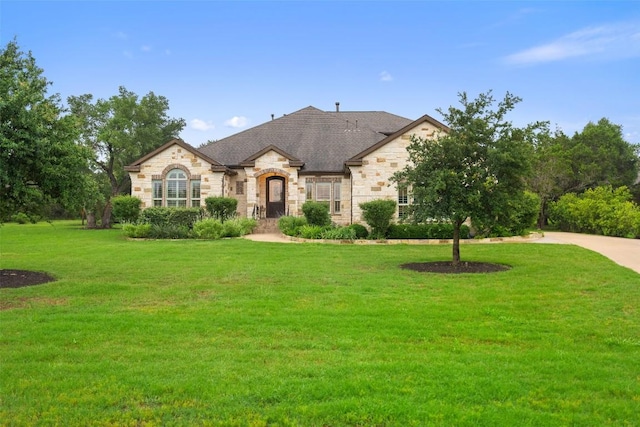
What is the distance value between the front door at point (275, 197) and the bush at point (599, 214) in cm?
1652

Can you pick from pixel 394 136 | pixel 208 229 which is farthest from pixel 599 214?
pixel 208 229

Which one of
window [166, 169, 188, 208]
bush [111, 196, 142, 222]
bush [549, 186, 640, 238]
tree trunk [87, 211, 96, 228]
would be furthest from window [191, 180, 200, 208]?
bush [549, 186, 640, 238]

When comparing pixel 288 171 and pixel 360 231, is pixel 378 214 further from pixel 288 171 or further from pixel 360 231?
pixel 288 171

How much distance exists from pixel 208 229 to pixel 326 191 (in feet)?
24.8

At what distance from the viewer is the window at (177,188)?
2809 centimetres

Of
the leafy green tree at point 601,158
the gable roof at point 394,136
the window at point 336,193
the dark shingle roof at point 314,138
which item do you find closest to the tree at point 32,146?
the gable roof at point 394,136

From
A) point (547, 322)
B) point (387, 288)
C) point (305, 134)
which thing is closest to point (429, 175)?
point (387, 288)

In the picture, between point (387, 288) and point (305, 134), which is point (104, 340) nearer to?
point (387, 288)

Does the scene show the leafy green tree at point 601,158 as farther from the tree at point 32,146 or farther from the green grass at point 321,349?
the tree at point 32,146

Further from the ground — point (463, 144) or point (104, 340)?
point (463, 144)

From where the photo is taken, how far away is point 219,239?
22.8 meters

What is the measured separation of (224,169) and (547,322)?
22.2 meters

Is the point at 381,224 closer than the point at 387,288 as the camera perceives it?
No

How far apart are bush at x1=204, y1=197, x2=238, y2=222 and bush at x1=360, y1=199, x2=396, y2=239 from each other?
24.3ft
